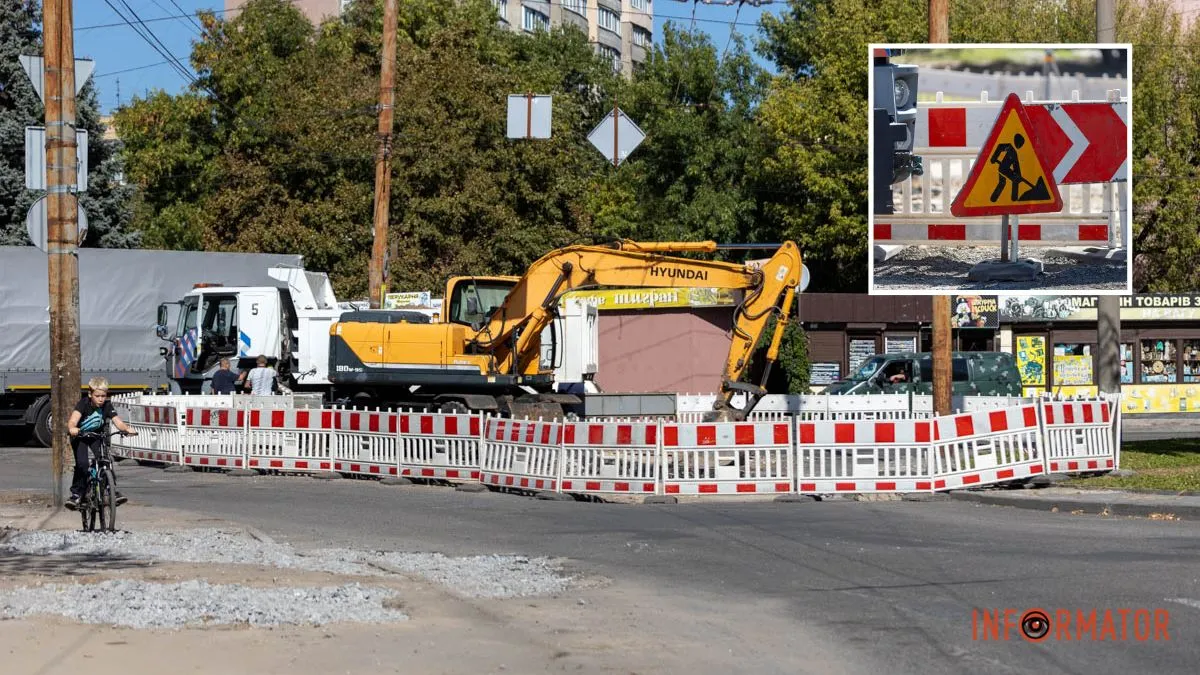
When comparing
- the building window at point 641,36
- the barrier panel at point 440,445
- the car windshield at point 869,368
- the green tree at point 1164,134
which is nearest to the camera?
the barrier panel at point 440,445

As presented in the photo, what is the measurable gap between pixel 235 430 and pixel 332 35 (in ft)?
132

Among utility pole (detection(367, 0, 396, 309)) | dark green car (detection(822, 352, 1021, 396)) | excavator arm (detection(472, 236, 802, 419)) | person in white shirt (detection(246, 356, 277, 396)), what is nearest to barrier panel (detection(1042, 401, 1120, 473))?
excavator arm (detection(472, 236, 802, 419))

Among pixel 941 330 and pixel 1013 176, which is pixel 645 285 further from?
pixel 1013 176

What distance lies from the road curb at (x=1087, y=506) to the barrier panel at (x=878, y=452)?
617mm

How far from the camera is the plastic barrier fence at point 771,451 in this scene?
731 inches

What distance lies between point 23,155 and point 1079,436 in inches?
1436

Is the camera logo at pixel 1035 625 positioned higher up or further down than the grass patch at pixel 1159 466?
higher up

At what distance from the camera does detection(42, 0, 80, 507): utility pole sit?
57.7ft

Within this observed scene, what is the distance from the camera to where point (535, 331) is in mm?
25391

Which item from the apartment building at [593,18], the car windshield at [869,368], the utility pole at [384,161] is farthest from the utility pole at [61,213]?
the apartment building at [593,18]

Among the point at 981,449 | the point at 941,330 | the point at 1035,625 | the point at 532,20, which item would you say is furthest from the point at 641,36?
the point at 1035,625

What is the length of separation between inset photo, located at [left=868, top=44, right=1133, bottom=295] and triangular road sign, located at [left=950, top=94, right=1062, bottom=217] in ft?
0.04

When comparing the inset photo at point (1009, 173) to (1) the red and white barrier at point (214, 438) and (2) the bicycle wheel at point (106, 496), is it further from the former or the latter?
(1) the red and white barrier at point (214, 438)

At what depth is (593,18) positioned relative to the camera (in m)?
97.5
